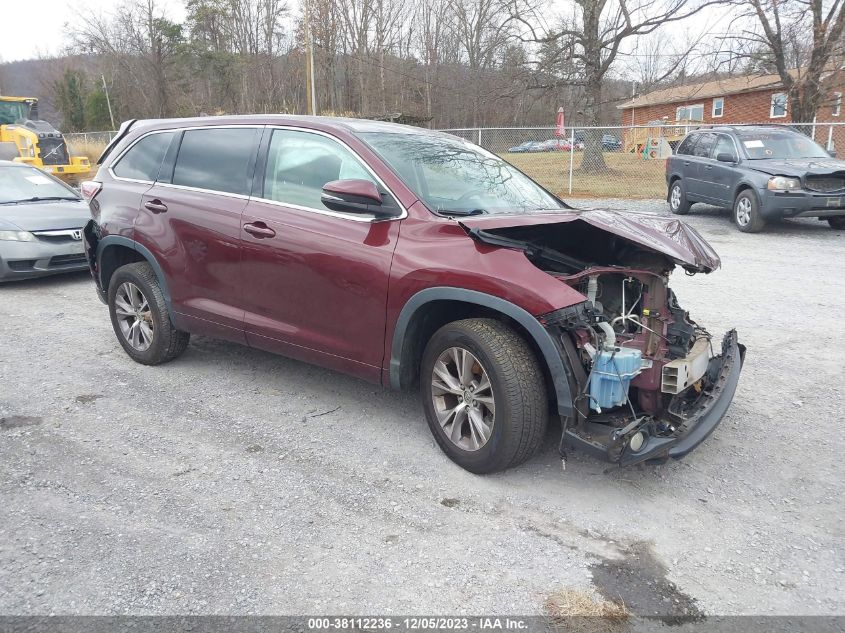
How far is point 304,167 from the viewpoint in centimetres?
422

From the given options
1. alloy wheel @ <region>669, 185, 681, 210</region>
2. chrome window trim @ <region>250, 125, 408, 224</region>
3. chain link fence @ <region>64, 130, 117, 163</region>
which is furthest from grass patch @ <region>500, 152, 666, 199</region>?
chain link fence @ <region>64, 130, 117, 163</region>

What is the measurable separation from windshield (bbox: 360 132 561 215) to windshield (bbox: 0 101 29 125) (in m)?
22.9

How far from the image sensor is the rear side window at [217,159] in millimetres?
4488

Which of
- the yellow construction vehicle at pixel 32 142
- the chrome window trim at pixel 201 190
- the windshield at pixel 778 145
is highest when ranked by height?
the yellow construction vehicle at pixel 32 142

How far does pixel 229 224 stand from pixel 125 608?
2.52 m

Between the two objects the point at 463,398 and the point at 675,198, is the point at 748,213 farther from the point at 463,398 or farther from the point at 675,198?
the point at 463,398

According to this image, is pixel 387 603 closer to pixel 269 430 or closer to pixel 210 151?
pixel 269 430

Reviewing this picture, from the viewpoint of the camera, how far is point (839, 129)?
55.8 feet

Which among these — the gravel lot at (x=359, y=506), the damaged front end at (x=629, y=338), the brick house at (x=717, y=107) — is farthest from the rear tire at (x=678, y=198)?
the brick house at (x=717, y=107)

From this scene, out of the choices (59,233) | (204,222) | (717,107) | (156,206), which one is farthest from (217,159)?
(717,107)

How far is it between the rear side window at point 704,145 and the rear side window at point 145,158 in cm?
1059

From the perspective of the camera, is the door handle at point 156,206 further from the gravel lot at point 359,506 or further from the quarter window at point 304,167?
the gravel lot at point 359,506

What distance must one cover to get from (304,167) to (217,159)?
84cm

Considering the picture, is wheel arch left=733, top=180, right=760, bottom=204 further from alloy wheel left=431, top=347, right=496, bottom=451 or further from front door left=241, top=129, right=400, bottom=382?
alloy wheel left=431, top=347, right=496, bottom=451
